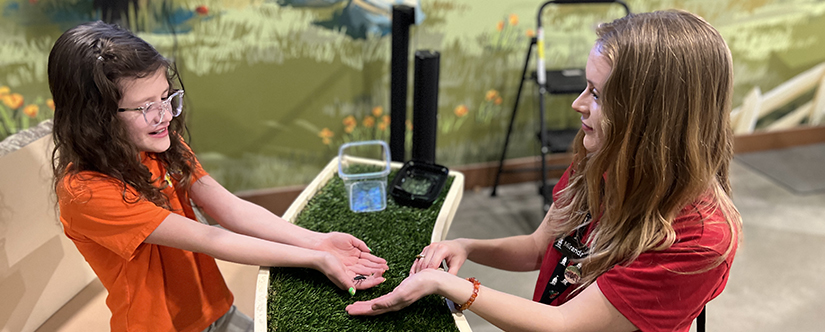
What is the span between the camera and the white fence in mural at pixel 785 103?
367 cm

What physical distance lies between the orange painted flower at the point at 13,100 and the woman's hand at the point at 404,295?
7.03 feet

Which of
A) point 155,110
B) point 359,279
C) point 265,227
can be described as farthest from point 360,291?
point 155,110

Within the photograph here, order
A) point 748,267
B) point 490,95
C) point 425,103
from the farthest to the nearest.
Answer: point 490,95, point 748,267, point 425,103

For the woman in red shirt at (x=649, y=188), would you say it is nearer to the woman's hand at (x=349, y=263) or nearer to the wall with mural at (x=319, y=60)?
the woman's hand at (x=349, y=263)

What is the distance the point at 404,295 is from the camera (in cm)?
117

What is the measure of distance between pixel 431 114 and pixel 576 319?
1055 millimetres

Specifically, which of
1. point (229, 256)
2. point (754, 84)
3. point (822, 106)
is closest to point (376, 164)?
point (229, 256)

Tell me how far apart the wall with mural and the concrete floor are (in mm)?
402

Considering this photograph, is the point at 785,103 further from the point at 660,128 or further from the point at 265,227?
the point at 265,227

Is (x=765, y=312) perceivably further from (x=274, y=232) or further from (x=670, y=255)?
(x=274, y=232)

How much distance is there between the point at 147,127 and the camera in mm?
1176

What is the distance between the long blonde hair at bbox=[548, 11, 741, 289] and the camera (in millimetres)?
937

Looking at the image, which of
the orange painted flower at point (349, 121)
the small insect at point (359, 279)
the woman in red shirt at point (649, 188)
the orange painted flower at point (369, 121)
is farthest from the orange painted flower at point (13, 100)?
the woman in red shirt at point (649, 188)

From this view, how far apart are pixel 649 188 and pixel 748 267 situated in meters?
2.12
